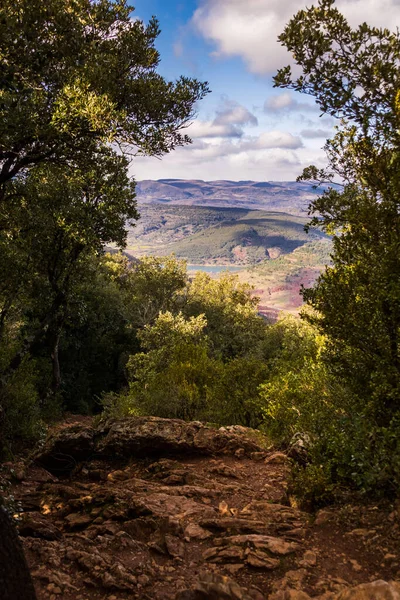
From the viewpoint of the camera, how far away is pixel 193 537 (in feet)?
25.0

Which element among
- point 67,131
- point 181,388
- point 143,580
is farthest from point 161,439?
point 67,131

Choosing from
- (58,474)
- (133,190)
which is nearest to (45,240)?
(133,190)

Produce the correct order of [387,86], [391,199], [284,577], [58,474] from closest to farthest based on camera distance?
[284,577]
[391,199]
[387,86]
[58,474]

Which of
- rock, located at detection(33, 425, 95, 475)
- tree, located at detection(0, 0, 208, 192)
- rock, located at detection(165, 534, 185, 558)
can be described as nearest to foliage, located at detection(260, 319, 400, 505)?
Result: rock, located at detection(165, 534, 185, 558)

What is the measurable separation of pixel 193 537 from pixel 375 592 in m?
3.78

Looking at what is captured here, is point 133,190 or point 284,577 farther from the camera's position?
point 133,190

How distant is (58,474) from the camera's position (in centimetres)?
1213

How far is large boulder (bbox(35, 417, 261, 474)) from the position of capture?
490 inches

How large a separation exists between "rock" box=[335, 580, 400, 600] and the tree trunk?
4.08m

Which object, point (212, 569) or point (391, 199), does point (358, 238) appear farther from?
point (212, 569)

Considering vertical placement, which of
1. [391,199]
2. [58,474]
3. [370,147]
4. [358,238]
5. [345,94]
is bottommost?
[58,474]

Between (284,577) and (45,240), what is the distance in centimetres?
1298

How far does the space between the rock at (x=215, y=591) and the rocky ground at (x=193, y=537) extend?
16 mm

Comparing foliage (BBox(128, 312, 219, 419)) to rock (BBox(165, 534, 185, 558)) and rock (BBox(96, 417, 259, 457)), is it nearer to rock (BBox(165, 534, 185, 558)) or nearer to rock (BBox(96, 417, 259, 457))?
rock (BBox(96, 417, 259, 457))
